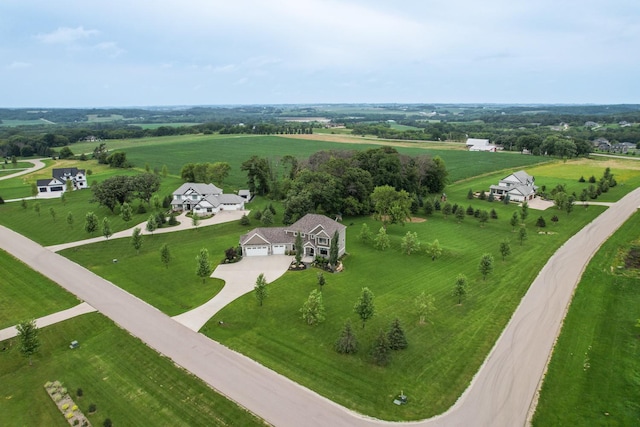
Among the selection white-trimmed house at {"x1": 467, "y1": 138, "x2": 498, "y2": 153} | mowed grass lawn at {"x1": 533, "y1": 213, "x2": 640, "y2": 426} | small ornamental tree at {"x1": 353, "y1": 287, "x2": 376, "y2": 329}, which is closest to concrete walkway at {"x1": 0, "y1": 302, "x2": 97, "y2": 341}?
small ornamental tree at {"x1": 353, "y1": 287, "x2": 376, "y2": 329}

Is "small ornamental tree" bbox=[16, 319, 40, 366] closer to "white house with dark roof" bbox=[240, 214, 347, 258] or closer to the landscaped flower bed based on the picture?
the landscaped flower bed

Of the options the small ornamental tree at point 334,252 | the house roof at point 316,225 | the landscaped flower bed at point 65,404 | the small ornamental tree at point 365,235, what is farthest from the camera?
the small ornamental tree at point 365,235

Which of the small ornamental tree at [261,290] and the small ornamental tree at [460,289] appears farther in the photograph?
the small ornamental tree at [460,289]

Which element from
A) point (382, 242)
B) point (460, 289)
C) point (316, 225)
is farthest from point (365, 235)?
point (460, 289)

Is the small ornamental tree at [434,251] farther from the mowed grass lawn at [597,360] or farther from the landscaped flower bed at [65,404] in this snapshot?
the landscaped flower bed at [65,404]

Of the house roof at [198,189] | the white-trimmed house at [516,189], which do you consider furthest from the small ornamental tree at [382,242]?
the white-trimmed house at [516,189]

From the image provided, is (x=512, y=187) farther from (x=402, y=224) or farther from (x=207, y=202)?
(x=207, y=202)

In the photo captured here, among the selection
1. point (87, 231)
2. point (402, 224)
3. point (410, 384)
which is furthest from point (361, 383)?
point (87, 231)

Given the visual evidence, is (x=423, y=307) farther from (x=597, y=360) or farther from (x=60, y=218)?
(x=60, y=218)
